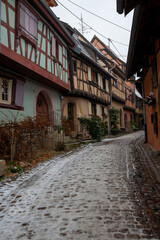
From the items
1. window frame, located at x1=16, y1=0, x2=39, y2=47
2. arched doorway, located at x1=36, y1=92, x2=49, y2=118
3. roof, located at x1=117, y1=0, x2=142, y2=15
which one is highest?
window frame, located at x1=16, y1=0, x2=39, y2=47

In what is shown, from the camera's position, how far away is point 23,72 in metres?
8.12

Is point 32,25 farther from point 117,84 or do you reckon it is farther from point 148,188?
point 117,84

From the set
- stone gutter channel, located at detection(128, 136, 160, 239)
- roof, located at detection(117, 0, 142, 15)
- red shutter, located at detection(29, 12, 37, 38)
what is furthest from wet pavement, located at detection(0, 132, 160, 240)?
red shutter, located at detection(29, 12, 37, 38)

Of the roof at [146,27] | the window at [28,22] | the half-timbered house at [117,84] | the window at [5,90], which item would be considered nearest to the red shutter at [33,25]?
the window at [28,22]

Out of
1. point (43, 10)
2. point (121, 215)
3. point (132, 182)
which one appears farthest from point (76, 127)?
point (121, 215)

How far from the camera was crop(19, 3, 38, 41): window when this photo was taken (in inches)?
296

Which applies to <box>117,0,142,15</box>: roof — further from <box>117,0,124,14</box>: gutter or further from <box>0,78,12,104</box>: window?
<box>0,78,12,104</box>: window

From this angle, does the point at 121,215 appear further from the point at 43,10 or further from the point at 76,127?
the point at 76,127

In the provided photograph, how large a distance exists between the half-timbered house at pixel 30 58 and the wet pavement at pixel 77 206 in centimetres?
Result: 404

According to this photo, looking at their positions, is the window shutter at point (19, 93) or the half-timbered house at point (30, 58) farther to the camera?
the window shutter at point (19, 93)

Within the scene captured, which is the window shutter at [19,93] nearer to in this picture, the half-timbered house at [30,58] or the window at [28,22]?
the half-timbered house at [30,58]

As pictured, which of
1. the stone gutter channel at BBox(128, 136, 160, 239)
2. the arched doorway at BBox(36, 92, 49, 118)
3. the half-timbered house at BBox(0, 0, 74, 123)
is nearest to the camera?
the stone gutter channel at BBox(128, 136, 160, 239)

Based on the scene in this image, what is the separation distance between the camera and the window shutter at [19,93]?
8016 mm

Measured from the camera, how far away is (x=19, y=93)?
8.16m
